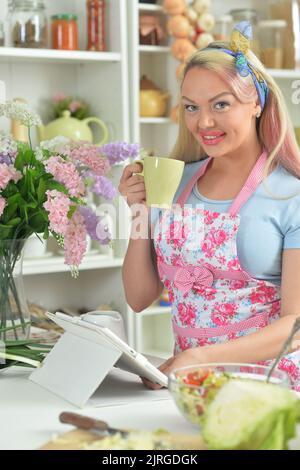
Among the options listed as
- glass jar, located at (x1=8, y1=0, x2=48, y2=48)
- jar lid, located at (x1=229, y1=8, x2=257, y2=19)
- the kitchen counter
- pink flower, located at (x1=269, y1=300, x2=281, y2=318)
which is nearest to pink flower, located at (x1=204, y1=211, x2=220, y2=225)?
pink flower, located at (x1=269, y1=300, x2=281, y2=318)

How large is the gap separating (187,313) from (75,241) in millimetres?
398

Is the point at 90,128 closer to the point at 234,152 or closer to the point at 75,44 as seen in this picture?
the point at 75,44

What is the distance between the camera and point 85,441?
112 centimetres

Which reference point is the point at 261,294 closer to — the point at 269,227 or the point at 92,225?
the point at 269,227

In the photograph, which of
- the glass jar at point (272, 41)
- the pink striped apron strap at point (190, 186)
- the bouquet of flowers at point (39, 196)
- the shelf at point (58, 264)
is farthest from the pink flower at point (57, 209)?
the glass jar at point (272, 41)

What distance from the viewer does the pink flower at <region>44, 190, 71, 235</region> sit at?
1521 mm

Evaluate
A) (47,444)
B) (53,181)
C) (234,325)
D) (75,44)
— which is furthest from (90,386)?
(75,44)

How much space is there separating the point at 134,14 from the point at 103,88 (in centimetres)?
31

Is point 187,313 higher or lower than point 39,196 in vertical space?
lower

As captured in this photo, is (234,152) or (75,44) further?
(75,44)

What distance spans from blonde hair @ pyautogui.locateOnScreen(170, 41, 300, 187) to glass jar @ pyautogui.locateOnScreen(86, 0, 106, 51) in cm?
130

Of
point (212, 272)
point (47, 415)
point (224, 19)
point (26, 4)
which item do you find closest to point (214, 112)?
point (212, 272)

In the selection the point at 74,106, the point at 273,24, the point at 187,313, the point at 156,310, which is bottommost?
the point at 156,310

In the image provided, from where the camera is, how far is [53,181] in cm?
158
